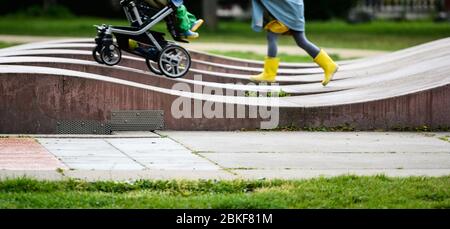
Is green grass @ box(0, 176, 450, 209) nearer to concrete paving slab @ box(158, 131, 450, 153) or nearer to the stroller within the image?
concrete paving slab @ box(158, 131, 450, 153)

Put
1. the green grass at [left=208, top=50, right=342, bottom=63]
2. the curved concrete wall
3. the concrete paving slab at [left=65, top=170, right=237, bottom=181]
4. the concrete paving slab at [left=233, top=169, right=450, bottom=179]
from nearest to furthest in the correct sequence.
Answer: the concrete paving slab at [left=65, top=170, right=237, bottom=181], the concrete paving slab at [left=233, top=169, right=450, bottom=179], the curved concrete wall, the green grass at [left=208, top=50, right=342, bottom=63]

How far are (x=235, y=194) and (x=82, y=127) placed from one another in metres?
3.72

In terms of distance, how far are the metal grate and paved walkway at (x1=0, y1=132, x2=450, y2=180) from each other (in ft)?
1.29

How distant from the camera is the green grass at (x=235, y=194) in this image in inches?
312

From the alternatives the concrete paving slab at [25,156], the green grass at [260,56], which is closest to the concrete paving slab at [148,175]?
the concrete paving slab at [25,156]

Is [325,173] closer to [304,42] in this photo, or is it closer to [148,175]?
[148,175]

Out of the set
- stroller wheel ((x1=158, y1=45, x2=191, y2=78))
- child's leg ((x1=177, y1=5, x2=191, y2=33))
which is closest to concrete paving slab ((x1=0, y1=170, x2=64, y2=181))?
stroller wheel ((x1=158, y1=45, x2=191, y2=78))

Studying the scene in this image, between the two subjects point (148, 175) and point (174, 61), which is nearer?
→ point (148, 175)

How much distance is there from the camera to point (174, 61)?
1355 cm

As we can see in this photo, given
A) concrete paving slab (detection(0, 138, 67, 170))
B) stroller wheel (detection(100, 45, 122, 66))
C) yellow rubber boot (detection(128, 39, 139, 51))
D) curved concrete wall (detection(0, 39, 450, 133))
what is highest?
yellow rubber boot (detection(128, 39, 139, 51))

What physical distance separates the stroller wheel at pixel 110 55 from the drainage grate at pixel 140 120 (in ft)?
5.66

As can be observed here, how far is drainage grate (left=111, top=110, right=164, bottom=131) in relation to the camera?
11.9 metres

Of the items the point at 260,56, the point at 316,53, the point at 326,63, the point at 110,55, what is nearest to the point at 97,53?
the point at 110,55
